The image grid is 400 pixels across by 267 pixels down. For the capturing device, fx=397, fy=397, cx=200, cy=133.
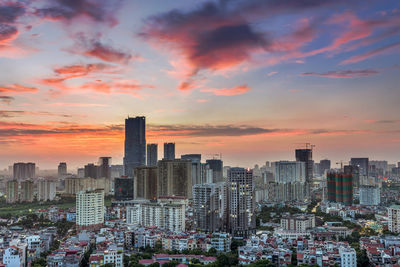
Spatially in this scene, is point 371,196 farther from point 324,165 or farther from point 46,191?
point 324,165

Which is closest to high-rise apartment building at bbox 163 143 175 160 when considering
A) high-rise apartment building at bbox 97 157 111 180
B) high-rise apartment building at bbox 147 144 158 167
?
high-rise apartment building at bbox 147 144 158 167

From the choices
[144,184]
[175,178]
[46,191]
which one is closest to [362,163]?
[175,178]

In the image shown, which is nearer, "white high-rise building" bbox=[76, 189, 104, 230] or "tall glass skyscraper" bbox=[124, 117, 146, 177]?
"white high-rise building" bbox=[76, 189, 104, 230]

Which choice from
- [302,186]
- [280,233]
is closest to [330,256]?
[280,233]

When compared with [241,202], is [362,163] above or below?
above

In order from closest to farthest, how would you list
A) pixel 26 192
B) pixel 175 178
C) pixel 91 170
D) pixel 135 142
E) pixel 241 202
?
pixel 241 202, pixel 26 192, pixel 175 178, pixel 91 170, pixel 135 142

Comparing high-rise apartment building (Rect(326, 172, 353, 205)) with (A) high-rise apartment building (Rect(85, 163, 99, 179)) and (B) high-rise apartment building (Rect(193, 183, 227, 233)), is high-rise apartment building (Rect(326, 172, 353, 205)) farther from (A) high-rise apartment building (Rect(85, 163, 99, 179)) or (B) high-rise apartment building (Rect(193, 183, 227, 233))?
(A) high-rise apartment building (Rect(85, 163, 99, 179))

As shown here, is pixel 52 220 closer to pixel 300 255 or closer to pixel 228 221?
pixel 228 221
